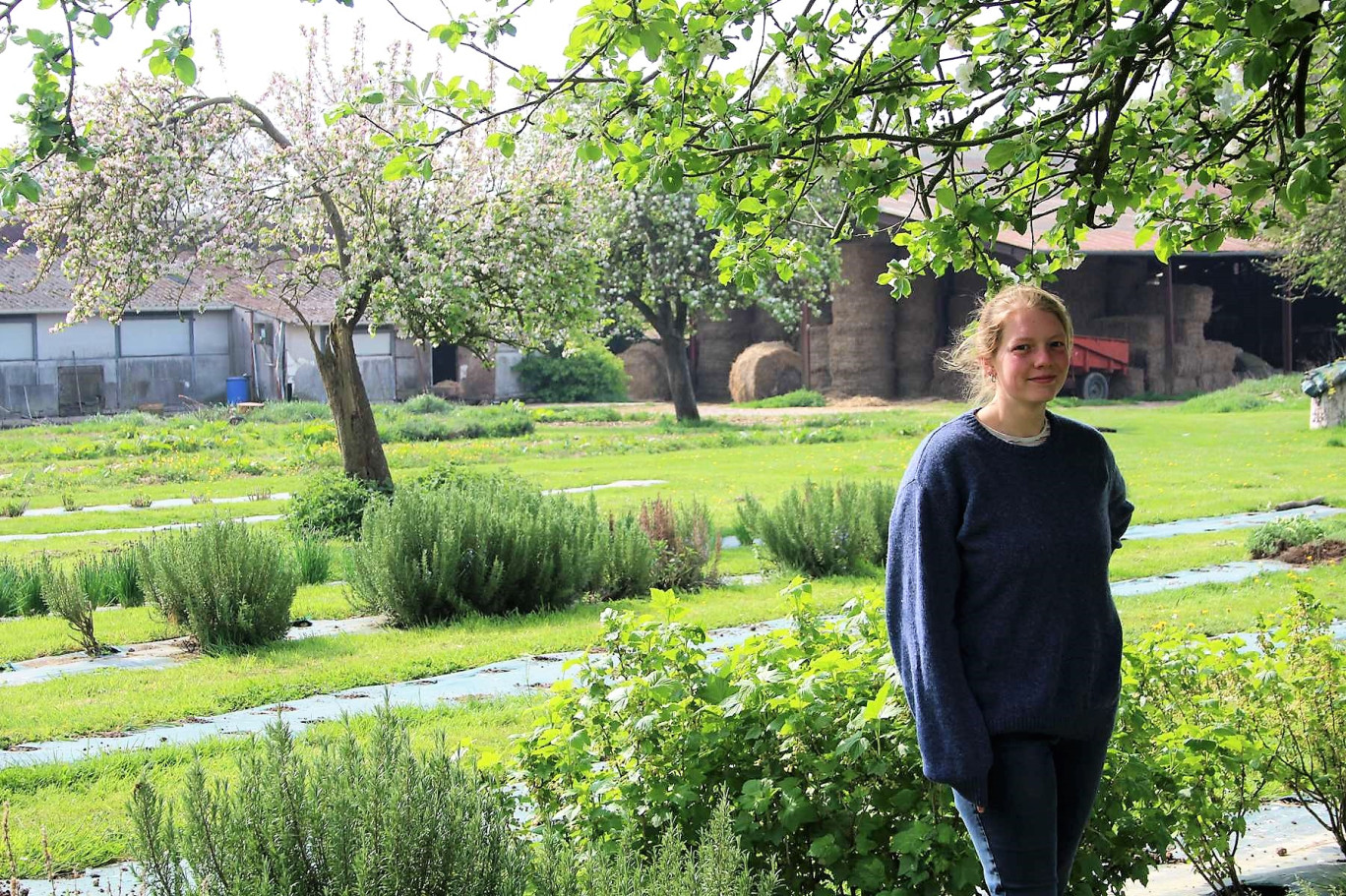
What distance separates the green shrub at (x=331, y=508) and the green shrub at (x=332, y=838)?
1014 centimetres

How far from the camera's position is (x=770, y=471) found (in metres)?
18.9

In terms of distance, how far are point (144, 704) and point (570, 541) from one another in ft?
11.7

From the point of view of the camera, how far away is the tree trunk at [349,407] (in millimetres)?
13594

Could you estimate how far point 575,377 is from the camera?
41000 mm

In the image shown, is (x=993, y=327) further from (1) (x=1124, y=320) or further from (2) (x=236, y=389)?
(2) (x=236, y=389)

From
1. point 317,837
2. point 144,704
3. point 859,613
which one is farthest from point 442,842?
point 144,704

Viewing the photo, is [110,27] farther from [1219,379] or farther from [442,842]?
[1219,379]

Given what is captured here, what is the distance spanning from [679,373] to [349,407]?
1627 centimetres

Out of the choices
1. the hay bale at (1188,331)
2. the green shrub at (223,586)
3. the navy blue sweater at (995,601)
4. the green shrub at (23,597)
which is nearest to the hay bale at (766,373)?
the hay bale at (1188,331)

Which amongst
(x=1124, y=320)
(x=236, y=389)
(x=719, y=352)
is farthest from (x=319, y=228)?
(x=719, y=352)

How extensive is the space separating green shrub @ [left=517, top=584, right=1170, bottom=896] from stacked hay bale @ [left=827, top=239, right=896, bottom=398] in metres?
31.7

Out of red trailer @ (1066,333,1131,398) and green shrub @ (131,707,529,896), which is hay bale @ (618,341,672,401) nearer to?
red trailer @ (1066,333,1131,398)

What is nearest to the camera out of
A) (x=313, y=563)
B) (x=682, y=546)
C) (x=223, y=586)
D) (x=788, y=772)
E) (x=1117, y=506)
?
(x=1117, y=506)

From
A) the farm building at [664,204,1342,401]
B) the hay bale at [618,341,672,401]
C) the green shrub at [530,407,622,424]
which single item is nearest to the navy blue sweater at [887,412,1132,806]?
the green shrub at [530,407,622,424]
